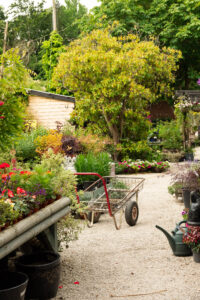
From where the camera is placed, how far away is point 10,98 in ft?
16.1

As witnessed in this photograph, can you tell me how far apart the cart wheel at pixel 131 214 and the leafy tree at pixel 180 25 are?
57.9ft

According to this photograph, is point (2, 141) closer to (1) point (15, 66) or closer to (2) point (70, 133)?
(1) point (15, 66)

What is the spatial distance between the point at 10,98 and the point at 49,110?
12.5 meters

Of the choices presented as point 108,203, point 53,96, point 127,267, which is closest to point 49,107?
point 53,96

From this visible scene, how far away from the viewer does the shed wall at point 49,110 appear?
674 inches

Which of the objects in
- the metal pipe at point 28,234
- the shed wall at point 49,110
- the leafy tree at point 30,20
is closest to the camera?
the metal pipe at point 28,234

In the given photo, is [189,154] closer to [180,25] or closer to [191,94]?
[191,94]

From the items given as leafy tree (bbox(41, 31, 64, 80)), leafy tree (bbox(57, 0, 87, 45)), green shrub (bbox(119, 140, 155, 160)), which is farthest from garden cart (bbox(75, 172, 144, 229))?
leafy tree (bbox(57, 0, 87, 45))

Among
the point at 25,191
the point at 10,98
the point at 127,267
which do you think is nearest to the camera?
the point at 25,191

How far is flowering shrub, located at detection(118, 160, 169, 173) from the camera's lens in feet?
45.9

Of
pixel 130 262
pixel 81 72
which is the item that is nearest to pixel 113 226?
pixel 130 262

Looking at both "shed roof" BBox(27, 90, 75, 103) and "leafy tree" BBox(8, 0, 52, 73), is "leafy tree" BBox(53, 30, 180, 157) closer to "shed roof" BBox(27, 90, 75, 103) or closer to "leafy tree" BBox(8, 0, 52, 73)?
"shed roof" BBox(27, 90, 75, 103)

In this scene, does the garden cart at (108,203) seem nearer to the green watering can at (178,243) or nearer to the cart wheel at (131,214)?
the cart wheel at (131,214)

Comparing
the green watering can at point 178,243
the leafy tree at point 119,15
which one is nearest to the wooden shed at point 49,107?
the leafy tree at point 119,15
